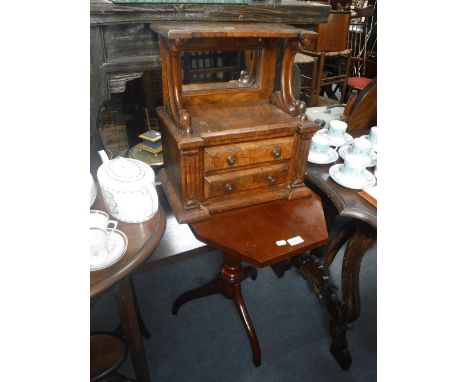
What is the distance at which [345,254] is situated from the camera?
1.34 metres

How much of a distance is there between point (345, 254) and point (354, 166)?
1.20ft

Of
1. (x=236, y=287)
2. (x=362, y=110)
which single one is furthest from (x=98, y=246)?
(x=362, y=110)

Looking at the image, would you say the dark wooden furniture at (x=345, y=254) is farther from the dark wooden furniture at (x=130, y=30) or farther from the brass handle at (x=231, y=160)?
the dark wooden furniture at (x=130, y=30)

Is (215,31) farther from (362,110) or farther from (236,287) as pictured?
(236,287)

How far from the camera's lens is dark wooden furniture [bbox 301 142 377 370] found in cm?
111

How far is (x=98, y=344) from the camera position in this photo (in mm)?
1240

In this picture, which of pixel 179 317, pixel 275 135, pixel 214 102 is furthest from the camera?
pixel 179 317

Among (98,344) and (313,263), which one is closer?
(98,344)

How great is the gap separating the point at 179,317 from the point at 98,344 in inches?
19.7

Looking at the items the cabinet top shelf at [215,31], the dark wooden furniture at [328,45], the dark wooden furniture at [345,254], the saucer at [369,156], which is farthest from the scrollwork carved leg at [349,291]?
the dark wooden furniture at [328,45]

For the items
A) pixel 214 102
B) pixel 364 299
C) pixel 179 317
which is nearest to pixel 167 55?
pixel 214 102

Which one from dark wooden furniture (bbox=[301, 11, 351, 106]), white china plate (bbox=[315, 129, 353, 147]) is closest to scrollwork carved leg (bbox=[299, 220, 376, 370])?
white china plate (bbox=[315, 129, 353, 147])

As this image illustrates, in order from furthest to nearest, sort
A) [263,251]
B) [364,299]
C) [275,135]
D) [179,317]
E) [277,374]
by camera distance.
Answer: [364,299]
[179,317]
[277,374]
[275,135]
[263,251]

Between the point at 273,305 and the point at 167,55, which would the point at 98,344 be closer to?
the point at 273,305
